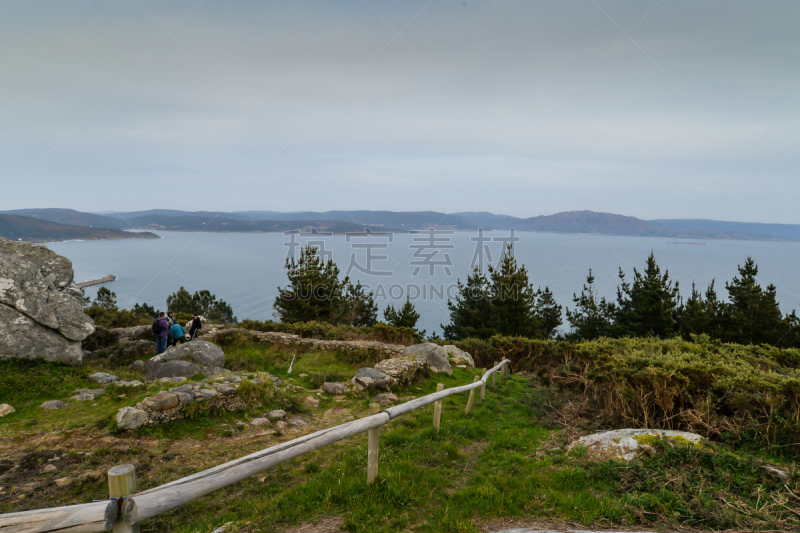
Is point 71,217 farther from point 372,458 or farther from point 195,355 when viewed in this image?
point 372,458

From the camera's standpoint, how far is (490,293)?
2973cm

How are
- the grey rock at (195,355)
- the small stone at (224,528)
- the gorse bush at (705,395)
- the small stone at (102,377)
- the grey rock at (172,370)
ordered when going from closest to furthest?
the small stone at (224,528) → the gorse bush at (705,395) → the small stone at (102,377) → the grey rock at (172,370) → the grey rock at (195,355)

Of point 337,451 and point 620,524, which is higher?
point 620,524

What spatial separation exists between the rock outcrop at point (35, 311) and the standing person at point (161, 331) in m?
1.85

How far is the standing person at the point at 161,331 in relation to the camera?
10.8 m

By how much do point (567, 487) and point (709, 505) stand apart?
119 centimetres

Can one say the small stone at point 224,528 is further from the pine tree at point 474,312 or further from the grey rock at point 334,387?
the pine tree at point 474,312

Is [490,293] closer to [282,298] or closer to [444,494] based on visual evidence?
[282,298]

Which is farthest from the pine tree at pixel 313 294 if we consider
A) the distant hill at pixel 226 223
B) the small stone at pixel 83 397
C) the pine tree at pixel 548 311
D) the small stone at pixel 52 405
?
the distant hill at pixel 226 223

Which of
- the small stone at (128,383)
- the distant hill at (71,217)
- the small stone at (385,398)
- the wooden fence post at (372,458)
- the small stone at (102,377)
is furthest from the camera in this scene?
the distant hill at (71,217)

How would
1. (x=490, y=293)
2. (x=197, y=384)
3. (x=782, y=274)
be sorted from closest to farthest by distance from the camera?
(x=197, y=384) < (x=490, y=293) < (x=782, y=274)

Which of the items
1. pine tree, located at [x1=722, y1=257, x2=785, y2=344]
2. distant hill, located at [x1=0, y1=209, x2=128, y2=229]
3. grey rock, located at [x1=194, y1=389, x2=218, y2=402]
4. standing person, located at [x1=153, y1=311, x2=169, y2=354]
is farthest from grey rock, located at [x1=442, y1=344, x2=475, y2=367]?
distant hill, located at [x1=0, y1=209, x2=128, y2=229]

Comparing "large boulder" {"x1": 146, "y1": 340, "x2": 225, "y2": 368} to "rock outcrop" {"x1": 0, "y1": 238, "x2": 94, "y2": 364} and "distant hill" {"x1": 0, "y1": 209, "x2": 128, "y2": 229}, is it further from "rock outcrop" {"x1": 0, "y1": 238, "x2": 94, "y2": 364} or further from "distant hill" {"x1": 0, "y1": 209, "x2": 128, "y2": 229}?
"distant hill" {"x1": 0, "y1": 209, "x2": 128, "y2": 229}

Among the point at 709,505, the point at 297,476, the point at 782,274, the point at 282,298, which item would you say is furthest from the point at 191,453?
the point at 782,274
